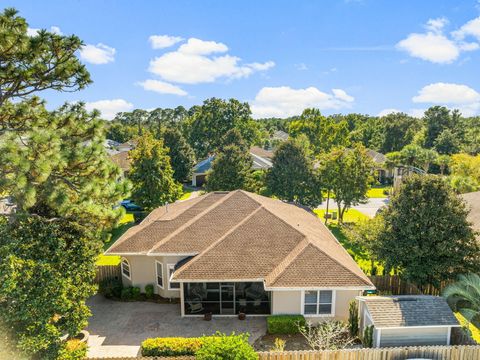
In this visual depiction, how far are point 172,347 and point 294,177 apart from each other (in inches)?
970

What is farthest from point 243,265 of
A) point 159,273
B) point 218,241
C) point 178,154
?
point 178,154

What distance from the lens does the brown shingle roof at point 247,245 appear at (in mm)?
17109

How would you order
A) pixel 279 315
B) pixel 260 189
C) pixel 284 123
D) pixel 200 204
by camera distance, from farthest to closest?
1. pixel 284 123
2. pixel 260 189
3. pixel 200 204
4. pixel 279 315

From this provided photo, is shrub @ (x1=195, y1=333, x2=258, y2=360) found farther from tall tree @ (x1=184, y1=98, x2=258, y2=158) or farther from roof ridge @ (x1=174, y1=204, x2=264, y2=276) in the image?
tall tree @ (x1=184, y1=98, x2=258, y2=158)

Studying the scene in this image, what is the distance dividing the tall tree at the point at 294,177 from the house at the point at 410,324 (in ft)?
69.6

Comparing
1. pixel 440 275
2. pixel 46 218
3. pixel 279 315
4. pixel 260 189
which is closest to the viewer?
pixel 46 218

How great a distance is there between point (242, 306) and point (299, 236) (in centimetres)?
517

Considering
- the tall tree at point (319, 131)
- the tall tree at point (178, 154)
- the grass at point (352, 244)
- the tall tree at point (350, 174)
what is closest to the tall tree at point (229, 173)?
the tall tree at point (350, 174)

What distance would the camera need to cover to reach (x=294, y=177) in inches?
1411

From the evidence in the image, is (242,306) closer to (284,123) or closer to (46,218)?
(46,218)

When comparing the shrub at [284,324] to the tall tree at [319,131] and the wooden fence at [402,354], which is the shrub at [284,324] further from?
the tall tree at [319,131]

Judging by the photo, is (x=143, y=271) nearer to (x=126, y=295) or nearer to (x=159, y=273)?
(x=159, y=273)

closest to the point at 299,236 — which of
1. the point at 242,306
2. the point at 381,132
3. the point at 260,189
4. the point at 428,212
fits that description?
the point at 242,306

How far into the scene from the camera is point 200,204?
85.7 feet
